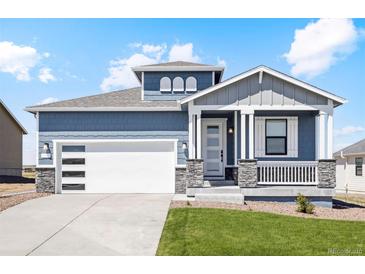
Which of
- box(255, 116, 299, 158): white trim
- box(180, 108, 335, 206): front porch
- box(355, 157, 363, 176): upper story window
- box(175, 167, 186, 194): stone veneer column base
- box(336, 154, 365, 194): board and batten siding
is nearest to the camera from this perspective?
box(180, 108, 335, 206): front porch

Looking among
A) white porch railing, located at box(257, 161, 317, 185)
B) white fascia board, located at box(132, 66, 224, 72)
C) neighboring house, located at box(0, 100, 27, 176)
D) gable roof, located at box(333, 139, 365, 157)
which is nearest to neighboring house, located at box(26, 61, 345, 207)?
white porch railing, located at box(257, 161, 317, 185)

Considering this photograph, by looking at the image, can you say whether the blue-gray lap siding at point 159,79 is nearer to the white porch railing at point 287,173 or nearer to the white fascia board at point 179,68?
the white fascia board at point 179,68

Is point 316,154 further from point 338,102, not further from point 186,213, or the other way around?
point 186,213

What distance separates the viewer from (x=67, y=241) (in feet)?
24.1

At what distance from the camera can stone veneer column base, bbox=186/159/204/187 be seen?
12883 mm

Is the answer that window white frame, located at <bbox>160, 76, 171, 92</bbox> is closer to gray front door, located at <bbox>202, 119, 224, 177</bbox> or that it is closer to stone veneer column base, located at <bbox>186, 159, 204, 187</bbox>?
gray front door, located at <bbox>202, 119, 224, 177</bbox>

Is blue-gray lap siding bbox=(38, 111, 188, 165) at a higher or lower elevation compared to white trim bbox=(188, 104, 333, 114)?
lower

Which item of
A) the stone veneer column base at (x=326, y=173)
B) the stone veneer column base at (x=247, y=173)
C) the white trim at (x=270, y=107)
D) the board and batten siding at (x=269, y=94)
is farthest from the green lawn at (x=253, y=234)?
the board and batten siding at (x=269, y=94)

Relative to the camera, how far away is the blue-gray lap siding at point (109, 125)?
14719 mm

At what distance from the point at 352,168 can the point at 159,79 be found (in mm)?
15859

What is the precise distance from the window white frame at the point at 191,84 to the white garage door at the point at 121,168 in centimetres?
308

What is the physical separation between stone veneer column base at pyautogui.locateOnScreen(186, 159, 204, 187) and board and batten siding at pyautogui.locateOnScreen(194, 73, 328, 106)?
2528 millimetres

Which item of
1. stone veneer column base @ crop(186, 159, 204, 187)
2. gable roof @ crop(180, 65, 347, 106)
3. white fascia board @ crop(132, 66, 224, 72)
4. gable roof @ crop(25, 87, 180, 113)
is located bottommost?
stone veneer column base @ crop(186, 159, 204, 187)

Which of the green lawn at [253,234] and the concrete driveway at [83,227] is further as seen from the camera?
the concrete driveway at [83,227]
